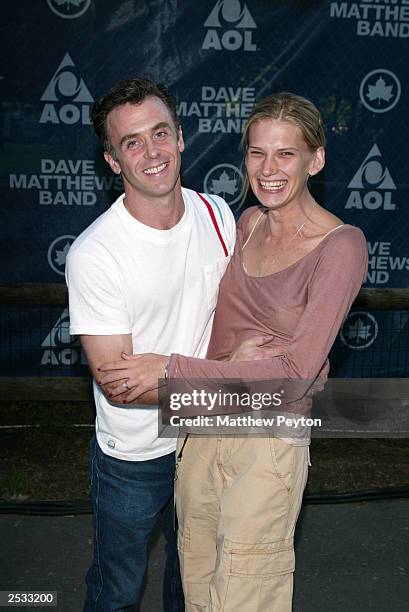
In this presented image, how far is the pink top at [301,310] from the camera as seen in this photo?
2.36 meters

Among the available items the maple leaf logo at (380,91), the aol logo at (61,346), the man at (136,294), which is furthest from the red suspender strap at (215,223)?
the maple leaf logo at (380,91)

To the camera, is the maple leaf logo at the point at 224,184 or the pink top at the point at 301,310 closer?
the pink top at the point at 301,310

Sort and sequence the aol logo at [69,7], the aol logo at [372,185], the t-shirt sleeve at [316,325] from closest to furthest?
the t-shirt sleeve at [316,325], the aol logo at [69,7], the aol logo at [372,185]

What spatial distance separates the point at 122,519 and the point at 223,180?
11.9 feet

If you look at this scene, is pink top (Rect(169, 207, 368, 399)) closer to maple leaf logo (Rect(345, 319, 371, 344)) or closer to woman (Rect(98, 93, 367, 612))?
woman (Rect(98, 93, 367, 612))

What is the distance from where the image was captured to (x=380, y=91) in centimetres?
587

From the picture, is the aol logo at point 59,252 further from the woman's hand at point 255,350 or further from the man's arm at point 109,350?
the woman's hand at point 255,350

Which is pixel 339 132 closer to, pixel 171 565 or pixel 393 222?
pixel 393 222

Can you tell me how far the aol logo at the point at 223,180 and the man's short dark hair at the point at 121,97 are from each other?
3.13 metres

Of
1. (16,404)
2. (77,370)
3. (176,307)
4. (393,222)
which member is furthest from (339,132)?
(176,307)

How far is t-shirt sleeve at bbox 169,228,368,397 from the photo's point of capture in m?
2.36

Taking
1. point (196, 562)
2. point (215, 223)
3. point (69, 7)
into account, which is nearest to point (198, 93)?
point (69, 7)

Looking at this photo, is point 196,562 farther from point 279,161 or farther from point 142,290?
point 279,161

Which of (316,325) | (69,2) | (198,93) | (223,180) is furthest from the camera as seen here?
(223,180)
